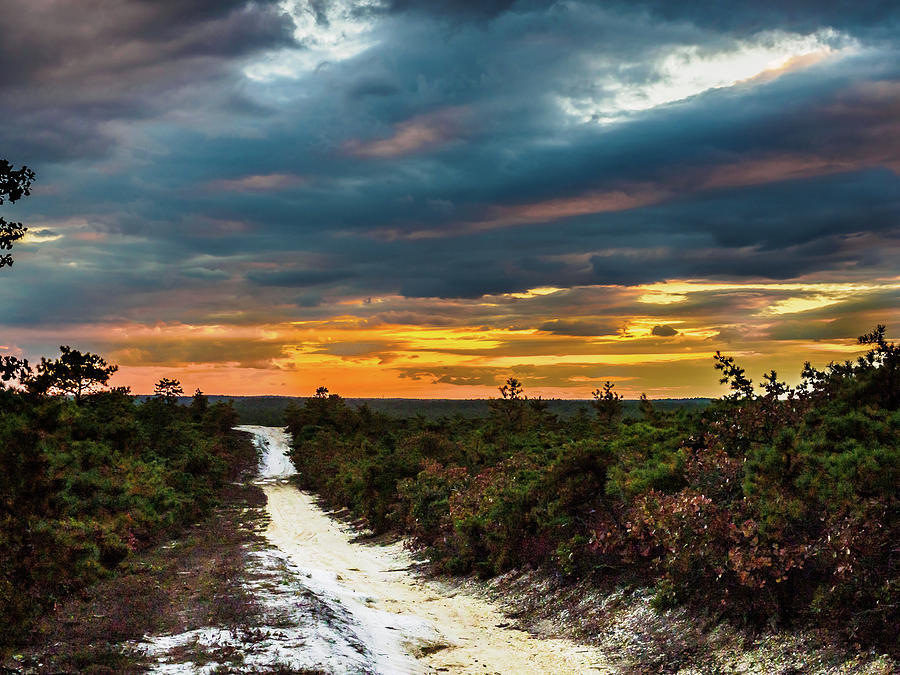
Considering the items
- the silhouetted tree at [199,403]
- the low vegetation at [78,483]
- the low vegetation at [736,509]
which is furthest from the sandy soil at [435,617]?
the silhouetted tree at [199,403]

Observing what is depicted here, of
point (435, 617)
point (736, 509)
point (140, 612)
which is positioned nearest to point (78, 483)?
point (140, 612)

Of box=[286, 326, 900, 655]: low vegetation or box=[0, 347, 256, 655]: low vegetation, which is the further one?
box=[0, 347, 256, 655]: low vegetation

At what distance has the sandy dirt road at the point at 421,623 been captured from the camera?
12.4 metres

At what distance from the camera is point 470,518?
2061cm

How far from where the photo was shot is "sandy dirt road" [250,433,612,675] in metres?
12.4

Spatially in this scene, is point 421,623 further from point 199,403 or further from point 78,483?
point 199,403

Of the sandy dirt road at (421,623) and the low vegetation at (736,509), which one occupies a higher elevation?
the low vegetation at (736,509)

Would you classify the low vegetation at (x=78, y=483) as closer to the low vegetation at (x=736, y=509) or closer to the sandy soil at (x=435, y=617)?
the sandy soil at (x=435, y=617)

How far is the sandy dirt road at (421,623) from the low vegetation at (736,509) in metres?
Answer: 1.64

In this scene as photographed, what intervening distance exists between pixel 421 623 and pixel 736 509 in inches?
265

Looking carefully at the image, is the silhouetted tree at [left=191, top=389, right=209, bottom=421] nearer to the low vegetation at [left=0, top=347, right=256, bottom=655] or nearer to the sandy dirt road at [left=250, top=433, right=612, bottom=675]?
the low vegetation at [left=0, top=347, right=256, bottom=655]

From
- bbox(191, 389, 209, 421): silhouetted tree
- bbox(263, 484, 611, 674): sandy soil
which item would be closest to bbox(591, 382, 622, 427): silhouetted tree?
bbox(263, 484, 611, 674): sandy soil

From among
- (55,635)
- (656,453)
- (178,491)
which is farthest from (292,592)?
(178,491)

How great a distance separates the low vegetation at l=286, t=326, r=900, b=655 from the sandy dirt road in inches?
64.6
